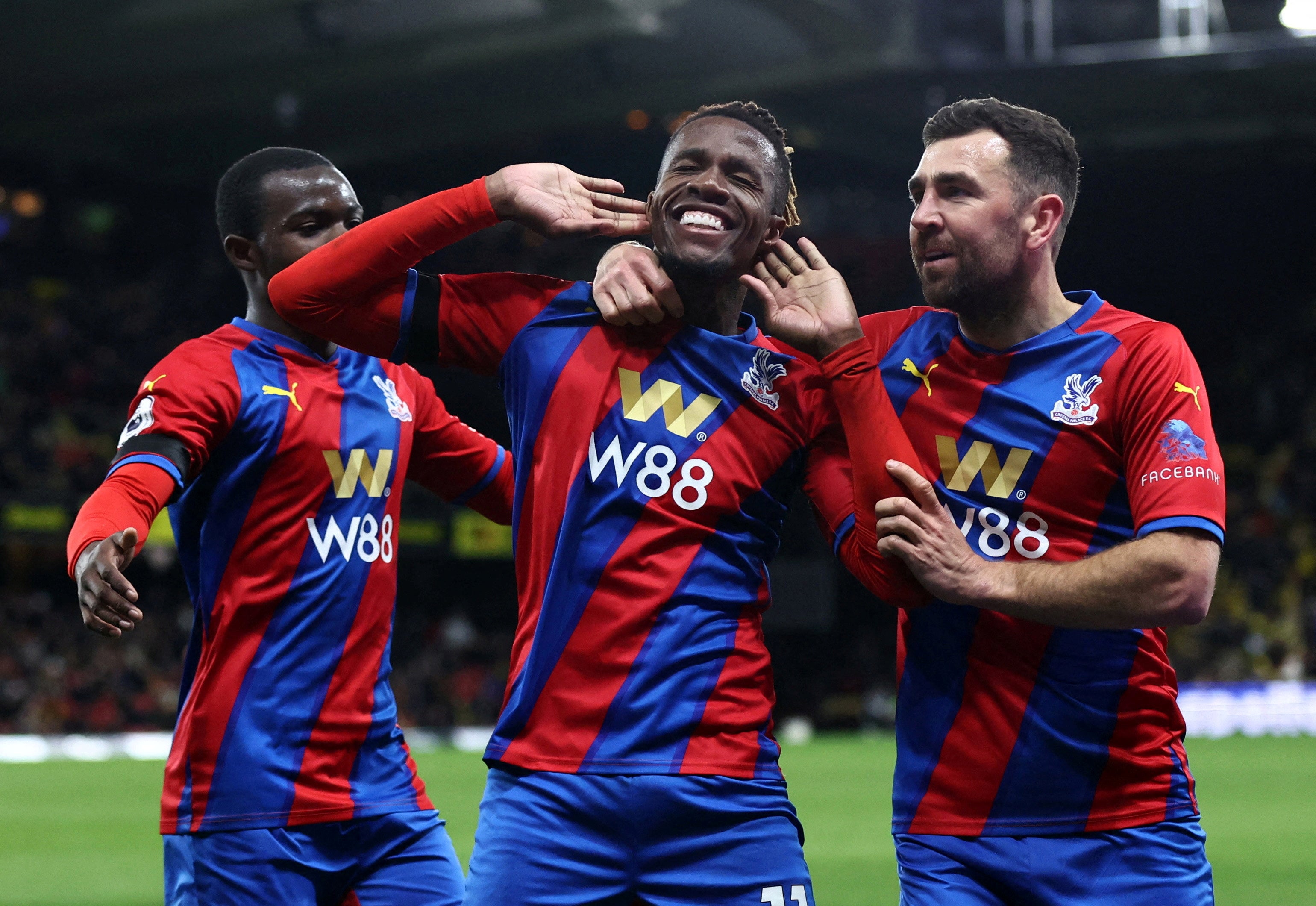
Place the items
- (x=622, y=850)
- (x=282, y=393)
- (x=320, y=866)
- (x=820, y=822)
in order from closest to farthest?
(x=622, y=850) < (x=320, y=866) < (x=282, y=393) < (x=820, y=822)

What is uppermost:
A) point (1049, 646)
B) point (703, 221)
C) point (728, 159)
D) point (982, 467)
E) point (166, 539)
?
point (166, 539)

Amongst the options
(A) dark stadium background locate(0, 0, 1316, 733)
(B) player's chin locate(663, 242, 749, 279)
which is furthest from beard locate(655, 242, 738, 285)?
(A) dark stadium background locate(0, 0, 1316, 733)

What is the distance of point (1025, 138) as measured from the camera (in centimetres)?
301

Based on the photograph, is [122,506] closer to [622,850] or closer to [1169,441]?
[622,850]

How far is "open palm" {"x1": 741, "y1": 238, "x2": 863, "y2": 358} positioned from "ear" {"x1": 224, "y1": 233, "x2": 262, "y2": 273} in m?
1.43

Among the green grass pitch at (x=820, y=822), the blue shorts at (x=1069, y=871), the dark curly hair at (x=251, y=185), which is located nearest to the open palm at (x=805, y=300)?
the blue shorts at (x=1069, y=871)

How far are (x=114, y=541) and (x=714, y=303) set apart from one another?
49.7 inches

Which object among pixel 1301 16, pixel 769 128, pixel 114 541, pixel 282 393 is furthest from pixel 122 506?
pixel 1301 16

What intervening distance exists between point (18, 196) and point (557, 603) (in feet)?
80.2

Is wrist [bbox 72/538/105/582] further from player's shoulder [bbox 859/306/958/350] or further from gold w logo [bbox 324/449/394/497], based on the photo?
player's shoulder [bbox 859/306/958/350]

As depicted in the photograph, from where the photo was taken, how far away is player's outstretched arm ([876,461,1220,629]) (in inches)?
103

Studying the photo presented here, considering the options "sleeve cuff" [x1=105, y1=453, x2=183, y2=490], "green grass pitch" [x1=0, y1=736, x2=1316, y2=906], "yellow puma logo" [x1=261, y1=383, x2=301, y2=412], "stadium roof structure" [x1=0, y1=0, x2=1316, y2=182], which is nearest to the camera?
"sleeve cuff" [x1=105, y1=453, x2=183, y2=490]

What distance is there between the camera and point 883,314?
320 centimetres

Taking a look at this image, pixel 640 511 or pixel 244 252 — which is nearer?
pixel 640 511
